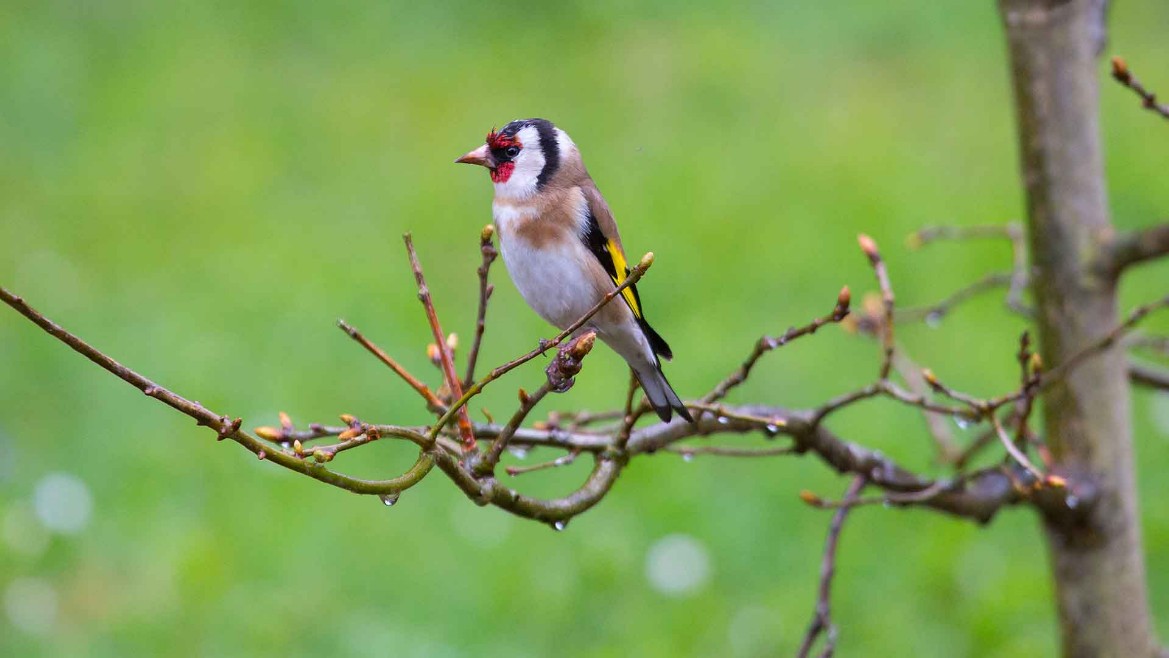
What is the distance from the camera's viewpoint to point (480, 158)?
7.93ft

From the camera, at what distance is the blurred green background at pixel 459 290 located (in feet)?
14.7

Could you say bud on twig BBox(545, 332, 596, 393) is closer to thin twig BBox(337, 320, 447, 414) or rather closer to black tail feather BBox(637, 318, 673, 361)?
thin twig BBox(337, 320, 447, 414)

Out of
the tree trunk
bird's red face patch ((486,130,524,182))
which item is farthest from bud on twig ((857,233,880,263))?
bird's red face patch ((486,130,524,182))

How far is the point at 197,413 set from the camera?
1.59 meters

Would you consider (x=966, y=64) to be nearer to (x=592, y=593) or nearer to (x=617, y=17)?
(x=617, y=17)

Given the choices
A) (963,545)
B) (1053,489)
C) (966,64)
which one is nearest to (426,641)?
(963,545)

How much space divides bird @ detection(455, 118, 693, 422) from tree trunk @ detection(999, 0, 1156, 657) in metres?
0.82

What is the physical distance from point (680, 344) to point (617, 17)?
3.10m

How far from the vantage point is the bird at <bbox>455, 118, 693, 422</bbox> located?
258 centimetres

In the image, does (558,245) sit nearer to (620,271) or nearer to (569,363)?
(620,271)

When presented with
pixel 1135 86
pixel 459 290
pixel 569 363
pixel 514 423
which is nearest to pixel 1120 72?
pixel 1135 86

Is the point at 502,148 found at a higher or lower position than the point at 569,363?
higher

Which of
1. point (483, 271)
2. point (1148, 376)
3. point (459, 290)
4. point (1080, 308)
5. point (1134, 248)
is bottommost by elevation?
point (459, 290)

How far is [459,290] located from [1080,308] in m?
3.44
